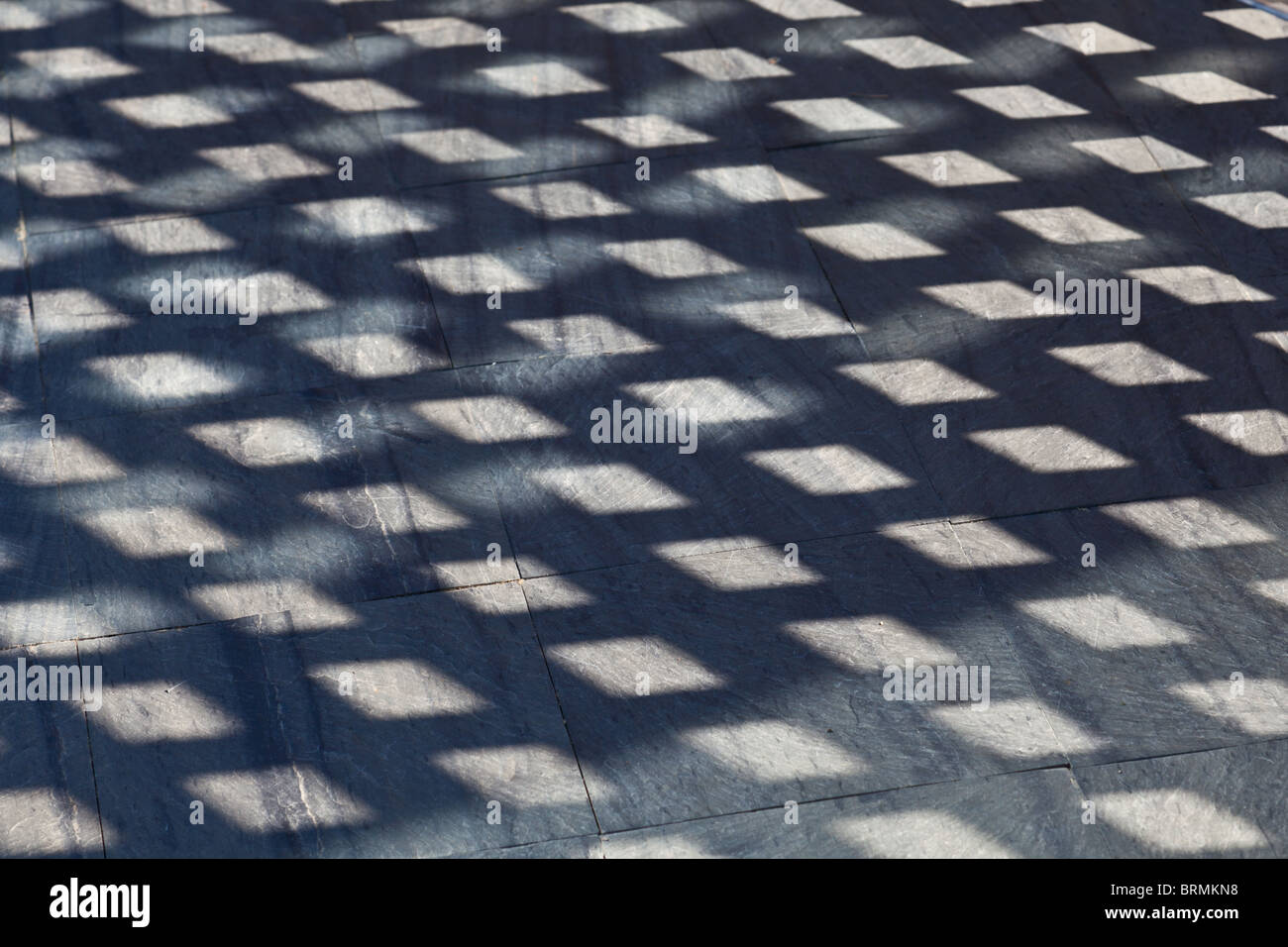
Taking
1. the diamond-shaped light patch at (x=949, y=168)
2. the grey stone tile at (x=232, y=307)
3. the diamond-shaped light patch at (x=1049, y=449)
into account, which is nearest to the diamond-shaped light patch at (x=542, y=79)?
the grey stone tile at (x=232, y=307)

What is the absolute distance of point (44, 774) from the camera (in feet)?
15.8

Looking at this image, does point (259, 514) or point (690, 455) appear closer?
point (259, 514)

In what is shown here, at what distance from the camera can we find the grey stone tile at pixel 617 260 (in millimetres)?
6016

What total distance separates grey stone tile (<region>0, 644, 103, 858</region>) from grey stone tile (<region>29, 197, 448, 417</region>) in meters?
1.24

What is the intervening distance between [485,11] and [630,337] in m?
2.41

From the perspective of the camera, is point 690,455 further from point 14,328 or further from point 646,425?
point 14,328

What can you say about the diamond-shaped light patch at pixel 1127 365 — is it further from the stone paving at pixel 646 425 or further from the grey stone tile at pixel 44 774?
the grey stone tile at pixel 44 774

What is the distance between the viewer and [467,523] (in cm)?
543

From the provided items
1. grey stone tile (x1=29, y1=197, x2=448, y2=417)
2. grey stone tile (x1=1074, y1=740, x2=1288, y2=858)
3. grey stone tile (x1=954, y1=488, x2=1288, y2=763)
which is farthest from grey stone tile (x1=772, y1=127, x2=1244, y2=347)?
grey stone tile (x1=1074, y1=740, x2=1288, y2=858)

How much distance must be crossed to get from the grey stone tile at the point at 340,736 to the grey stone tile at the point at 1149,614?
6.07ft

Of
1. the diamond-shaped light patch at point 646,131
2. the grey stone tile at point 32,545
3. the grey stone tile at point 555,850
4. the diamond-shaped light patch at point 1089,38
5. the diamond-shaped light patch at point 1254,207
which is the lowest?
the grey stone tile at point 555,850

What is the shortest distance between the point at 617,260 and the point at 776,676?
2.19m

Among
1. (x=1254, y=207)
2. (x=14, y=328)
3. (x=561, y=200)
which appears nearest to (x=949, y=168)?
(x=1254, y=207)
